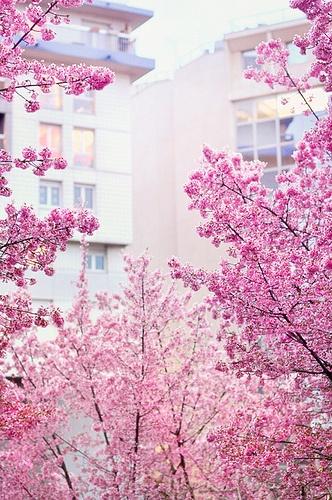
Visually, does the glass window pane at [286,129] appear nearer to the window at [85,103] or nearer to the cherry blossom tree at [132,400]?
the window at [85,103]

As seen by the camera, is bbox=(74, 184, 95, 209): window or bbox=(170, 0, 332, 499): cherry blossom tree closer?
bbox=(170, 0, 332, 499): cherry blossom tree

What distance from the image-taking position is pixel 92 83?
31.0ft

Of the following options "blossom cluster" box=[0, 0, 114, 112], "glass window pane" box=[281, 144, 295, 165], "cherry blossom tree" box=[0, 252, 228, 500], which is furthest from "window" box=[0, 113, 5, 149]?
"blossom cluster" box=[0, 0, 114, 112]

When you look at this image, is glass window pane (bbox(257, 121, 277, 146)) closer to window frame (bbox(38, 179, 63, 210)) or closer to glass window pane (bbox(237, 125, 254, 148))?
glass window pane (bbox(237, 125, 254, 148))

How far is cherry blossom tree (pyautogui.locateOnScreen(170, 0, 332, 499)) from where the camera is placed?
34.7 feet

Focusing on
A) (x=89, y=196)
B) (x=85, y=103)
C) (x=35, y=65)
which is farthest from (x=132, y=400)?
(x=85, y=103)

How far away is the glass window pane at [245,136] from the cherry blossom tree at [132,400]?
18886mm

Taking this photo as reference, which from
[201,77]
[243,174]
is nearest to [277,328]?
[243,174]

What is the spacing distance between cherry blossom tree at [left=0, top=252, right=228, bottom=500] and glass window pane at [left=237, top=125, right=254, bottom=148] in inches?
744

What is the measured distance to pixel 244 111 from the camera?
3684cm

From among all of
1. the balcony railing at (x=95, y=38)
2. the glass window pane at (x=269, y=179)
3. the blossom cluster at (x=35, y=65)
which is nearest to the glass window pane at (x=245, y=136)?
the glass window pane at (x=269, y=179)

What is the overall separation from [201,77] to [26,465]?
2512 centimetres

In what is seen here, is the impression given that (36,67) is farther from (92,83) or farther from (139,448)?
(139,448)

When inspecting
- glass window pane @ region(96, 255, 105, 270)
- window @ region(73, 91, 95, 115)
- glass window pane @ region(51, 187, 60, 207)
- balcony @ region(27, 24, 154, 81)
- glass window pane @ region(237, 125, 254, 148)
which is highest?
balcony @ region(27, 24, 154, 81)
